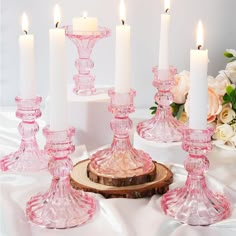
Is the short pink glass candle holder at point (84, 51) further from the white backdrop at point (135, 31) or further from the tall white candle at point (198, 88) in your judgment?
the tall white candle at point (198, 88)

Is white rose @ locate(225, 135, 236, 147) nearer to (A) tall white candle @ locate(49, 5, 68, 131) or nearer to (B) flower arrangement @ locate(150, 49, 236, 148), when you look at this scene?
(B) flower arrangement @ locate(150, 49, 236, 148)

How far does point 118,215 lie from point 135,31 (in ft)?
2.23

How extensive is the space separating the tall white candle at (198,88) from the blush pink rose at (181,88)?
0.38 metres

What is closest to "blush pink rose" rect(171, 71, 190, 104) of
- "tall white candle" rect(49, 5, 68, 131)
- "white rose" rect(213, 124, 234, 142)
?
"white rose" rect(213, 124, 234, 142)

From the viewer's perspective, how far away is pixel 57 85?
2.68 ft

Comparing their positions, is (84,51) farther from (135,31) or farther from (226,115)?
(226,115)

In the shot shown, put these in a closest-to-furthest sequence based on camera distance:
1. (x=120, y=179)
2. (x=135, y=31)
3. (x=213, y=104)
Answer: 1. (x=120, y=179)
2. (x=213, y=104)
3. (x=135, y=31)

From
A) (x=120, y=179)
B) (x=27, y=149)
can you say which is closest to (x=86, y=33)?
(x=27, y=149)

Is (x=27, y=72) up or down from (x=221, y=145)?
up

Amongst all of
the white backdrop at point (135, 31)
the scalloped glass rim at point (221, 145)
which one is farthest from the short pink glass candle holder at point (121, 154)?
the white backdrop at point (135, 31)

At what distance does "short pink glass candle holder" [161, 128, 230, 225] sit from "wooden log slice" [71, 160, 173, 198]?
4 centimetres

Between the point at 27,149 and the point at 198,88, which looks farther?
the point at 27,149

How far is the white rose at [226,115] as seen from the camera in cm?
116

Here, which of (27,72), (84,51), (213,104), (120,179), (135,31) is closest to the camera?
(120,179)
